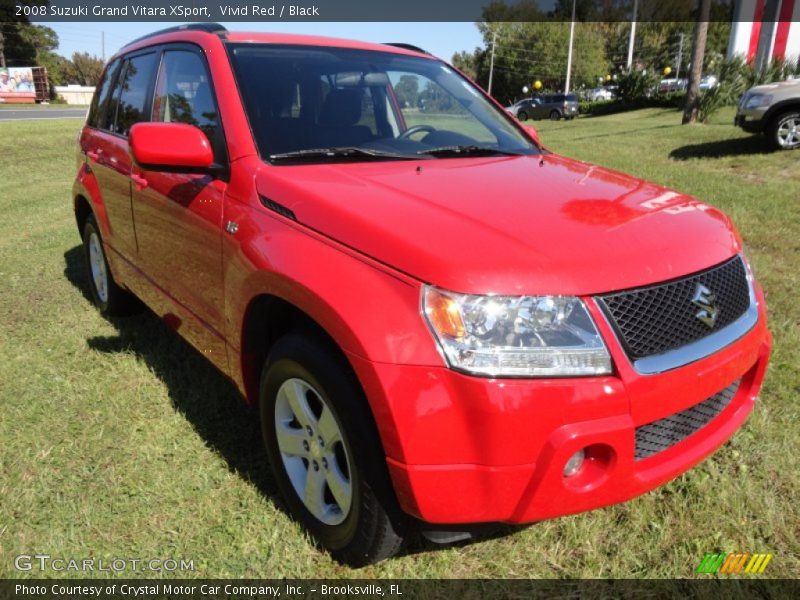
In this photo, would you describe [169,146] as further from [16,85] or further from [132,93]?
[16,85]

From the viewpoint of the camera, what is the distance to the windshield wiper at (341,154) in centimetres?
250

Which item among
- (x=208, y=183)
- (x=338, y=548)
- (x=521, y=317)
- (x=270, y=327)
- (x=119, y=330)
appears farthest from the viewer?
(x=119, y=330)

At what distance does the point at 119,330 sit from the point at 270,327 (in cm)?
252

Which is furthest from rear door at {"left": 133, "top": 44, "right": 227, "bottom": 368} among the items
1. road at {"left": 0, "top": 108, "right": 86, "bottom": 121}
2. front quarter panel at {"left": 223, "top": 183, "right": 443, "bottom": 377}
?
road at {"left": 0, "top": 108, "right": 86, "bottom": 121}

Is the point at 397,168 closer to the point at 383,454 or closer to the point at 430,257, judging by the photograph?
the point at 430,257

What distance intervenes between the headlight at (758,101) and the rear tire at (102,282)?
9.77m

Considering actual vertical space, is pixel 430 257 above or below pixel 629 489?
above

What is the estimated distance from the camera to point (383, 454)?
72.2 inches

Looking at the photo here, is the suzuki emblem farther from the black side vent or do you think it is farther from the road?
the road

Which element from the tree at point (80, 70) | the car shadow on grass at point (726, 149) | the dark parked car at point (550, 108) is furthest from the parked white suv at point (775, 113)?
the tree at point (80, 70)

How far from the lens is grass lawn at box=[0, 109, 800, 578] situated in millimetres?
2268

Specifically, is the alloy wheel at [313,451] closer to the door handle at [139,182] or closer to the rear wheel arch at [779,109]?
the door handle at [139,182]

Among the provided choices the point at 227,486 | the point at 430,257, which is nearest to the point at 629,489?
the point at 430,257
